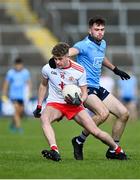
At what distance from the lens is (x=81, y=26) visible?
4053 centimetres

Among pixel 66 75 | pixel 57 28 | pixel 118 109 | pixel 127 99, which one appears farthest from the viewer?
pixel 57 28

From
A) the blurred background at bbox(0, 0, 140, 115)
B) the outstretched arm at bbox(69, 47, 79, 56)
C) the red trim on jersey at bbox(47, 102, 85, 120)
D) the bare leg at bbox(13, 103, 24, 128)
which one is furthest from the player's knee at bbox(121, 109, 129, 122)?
the blurred background at bbox(0, 0, 140, 115)

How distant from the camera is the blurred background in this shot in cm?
3728

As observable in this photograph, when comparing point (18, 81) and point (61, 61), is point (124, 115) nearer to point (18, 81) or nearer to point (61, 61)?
point (61, 61)

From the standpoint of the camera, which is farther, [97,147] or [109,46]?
[109,46]

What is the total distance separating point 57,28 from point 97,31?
2491cm

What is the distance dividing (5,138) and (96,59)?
874cm

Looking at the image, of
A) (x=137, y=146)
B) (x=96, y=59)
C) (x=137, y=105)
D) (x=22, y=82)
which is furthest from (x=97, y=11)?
(x=96, y=59)

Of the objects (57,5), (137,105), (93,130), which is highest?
(93,130)

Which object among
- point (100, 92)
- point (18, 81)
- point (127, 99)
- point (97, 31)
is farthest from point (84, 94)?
point (127, 99)

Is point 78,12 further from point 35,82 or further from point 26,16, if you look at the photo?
point 35,82

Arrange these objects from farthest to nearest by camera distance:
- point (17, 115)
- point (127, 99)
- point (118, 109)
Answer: point (127, 99), point (17, 115), point (118, 109)

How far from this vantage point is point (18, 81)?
2861cm

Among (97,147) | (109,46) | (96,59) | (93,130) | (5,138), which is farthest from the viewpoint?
(109,46)
